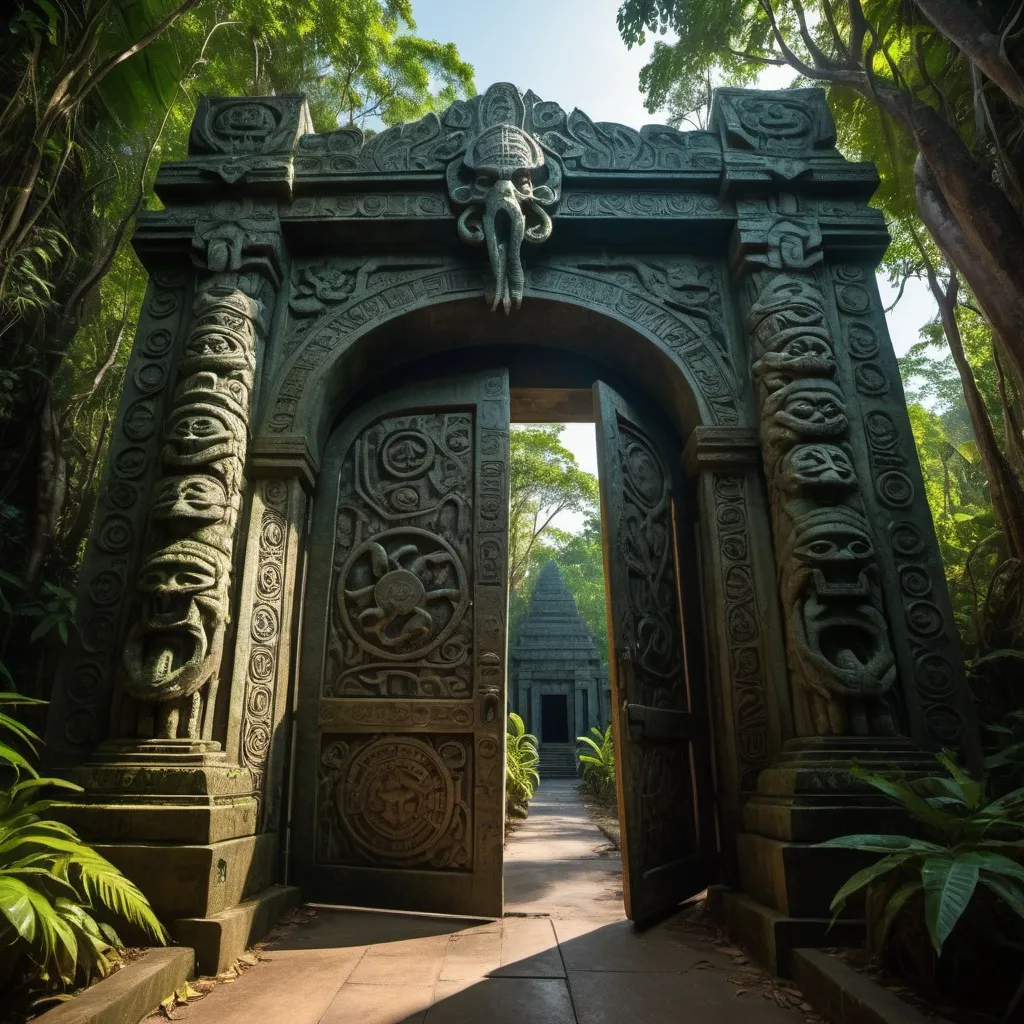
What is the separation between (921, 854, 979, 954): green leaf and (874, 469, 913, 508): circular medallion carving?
7.27ft

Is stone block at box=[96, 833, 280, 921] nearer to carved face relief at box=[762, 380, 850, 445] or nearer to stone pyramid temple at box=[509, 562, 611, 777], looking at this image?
carved face relief at box=[762, 380, 850, 445]

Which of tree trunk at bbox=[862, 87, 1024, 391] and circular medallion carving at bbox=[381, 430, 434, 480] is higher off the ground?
tree trunk at bbox=[862, 87, 1024, 391]

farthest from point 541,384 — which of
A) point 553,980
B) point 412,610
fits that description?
point 553,980

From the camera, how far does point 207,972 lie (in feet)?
9.14

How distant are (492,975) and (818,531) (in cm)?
255

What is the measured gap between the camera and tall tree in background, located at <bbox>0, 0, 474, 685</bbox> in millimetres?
4141

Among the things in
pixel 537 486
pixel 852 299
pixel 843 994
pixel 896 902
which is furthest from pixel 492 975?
pixel 537 486

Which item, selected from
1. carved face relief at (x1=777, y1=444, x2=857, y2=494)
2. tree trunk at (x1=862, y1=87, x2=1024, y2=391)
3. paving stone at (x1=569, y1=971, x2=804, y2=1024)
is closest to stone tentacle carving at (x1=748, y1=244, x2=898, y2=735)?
carved face relief at (x1=777, y1=444, x2=857, y2=494)

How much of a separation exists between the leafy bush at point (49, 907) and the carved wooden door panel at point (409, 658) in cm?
135

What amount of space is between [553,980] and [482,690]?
160cm

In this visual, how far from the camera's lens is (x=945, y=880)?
2.11 metres

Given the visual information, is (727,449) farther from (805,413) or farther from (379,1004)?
(379,1004)

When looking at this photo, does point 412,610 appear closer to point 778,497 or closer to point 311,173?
point 778,497

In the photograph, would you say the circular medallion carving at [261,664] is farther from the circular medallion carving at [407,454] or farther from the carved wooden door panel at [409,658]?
the circular medallion carving at [407,454]
